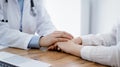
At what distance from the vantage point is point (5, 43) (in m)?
1.26

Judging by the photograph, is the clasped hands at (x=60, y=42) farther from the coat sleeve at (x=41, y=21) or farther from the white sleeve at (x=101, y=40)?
the coat sleeve at (x=41, y=21)

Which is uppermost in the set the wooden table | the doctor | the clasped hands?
the doctor

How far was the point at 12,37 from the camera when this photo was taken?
1258 mm

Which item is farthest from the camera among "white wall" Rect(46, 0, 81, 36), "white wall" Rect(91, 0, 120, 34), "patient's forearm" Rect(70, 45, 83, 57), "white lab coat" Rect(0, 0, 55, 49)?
"white wall" Rect(46, 0, 81, 36)

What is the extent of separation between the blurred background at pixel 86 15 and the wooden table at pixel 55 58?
1.36 metres

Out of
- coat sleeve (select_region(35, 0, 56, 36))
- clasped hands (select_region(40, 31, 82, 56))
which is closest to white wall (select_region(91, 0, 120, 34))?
coat sleeve (select_region(35, 0, 56, 36))

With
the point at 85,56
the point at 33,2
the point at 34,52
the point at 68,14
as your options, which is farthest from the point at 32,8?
the point at 68,14

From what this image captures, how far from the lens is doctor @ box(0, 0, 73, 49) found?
121 centimetres

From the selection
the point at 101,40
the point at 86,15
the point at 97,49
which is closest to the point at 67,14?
the point at 86,15

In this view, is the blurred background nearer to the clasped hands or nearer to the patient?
the patient

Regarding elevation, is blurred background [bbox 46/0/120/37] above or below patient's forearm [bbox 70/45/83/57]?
above

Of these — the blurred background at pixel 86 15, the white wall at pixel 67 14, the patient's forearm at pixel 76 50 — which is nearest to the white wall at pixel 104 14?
the blurred background at pixel 86 15

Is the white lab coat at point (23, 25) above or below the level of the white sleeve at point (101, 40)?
above

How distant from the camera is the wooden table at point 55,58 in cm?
91
